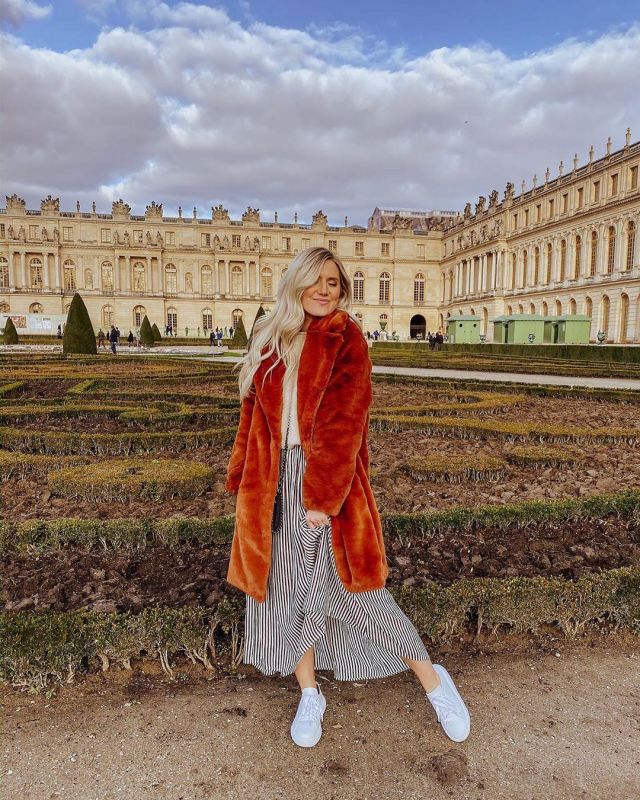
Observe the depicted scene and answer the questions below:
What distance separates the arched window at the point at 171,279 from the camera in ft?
173

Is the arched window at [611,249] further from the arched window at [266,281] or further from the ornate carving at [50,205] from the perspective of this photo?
the ornate carving at [50,205]

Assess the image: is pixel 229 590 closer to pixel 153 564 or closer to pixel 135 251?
pixel 153 564

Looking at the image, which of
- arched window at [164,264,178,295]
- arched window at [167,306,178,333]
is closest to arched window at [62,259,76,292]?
arched window at [164,264,178,295]

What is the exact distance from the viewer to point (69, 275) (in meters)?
51.4

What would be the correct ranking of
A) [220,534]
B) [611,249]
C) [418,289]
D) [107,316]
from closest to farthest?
[220,534], [611,249], [107,316], [418,289]

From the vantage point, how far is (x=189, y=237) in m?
53.0

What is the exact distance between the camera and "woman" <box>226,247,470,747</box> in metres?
1.73

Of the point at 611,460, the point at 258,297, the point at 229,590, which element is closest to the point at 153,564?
the point at 229,590

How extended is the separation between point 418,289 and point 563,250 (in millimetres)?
19770

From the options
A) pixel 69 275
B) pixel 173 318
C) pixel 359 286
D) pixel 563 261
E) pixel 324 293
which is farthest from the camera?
pixel 359 286

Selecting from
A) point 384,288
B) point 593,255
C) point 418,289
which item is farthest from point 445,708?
point 418,289

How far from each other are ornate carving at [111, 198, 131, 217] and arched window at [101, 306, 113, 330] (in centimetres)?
861

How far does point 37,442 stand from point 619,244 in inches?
1401

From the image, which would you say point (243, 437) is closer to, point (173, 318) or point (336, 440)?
point (336, 440)
